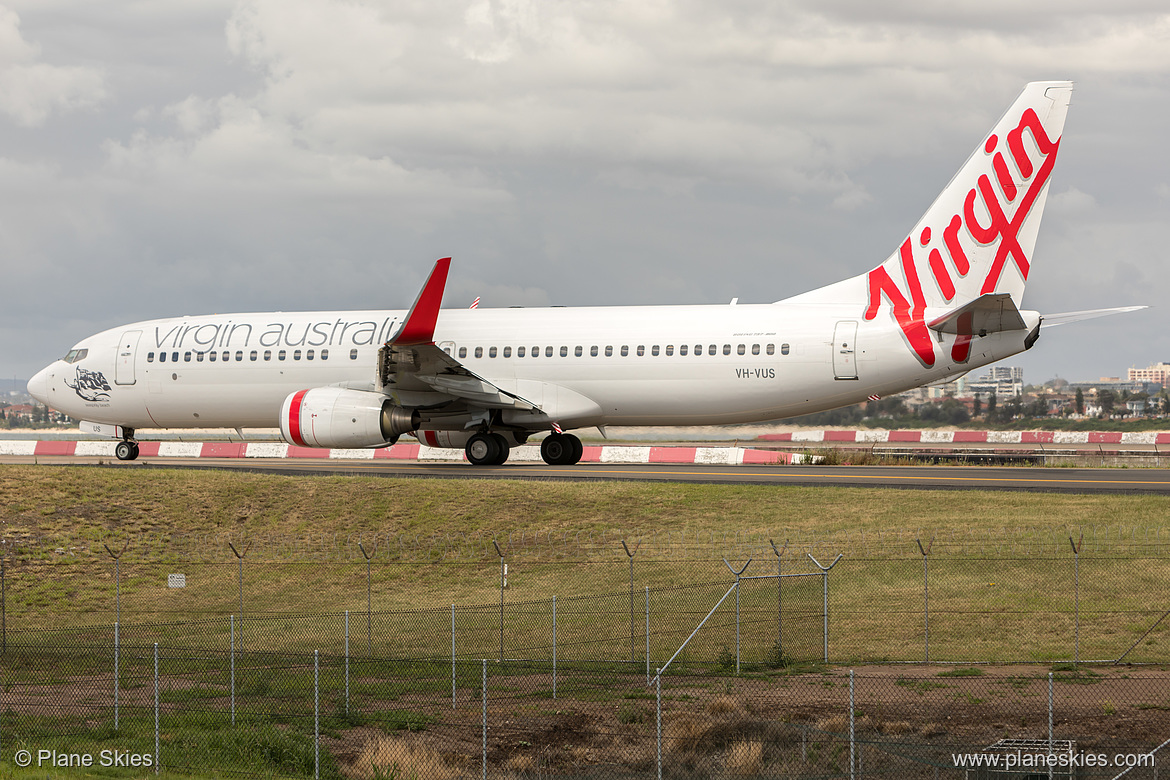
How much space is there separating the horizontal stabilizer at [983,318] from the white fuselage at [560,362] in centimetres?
40

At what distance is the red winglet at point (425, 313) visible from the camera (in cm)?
2914

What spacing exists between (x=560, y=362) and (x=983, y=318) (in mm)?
11263

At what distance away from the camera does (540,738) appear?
14.4m

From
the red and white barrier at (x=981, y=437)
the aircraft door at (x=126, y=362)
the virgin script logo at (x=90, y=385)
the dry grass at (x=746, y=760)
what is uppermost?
the aircraft door at (x=126, y=362)

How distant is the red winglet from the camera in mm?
29141

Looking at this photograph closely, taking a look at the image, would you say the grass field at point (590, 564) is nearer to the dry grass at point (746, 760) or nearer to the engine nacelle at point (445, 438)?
the engine nacelle at point (445, 438)

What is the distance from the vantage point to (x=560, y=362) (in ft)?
108

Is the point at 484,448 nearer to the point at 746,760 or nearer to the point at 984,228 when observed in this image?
the point at 984,228

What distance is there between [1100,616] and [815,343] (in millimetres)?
12744

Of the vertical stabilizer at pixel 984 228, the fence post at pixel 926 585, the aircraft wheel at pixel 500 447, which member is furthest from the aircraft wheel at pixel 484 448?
the fence post at pixel 926 585

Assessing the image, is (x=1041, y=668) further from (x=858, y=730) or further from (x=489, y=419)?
(x=489, y=419)

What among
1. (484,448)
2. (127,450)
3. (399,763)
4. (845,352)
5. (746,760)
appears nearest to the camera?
(399,763)

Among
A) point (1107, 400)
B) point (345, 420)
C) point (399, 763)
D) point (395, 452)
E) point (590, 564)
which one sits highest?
point (1107, 400)

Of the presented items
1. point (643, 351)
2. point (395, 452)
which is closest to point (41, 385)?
point (395, 452)
